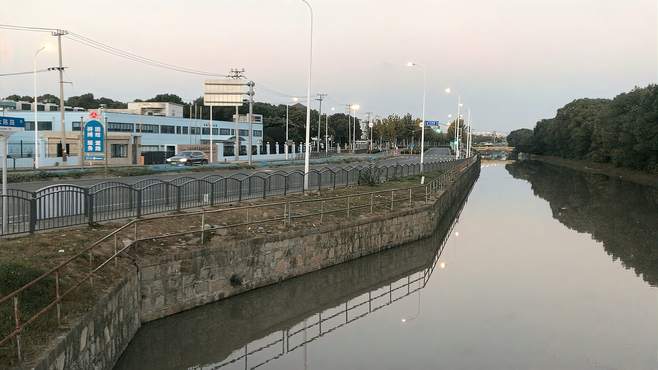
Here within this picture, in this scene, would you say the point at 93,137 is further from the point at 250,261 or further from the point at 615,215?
the point at 615,215

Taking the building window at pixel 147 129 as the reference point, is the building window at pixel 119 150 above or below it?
below

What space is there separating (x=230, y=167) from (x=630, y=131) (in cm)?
4873

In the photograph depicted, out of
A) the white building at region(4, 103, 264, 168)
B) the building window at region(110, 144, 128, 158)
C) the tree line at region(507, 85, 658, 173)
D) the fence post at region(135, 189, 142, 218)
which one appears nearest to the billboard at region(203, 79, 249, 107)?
the white building at region(4, 103, 264, 168)

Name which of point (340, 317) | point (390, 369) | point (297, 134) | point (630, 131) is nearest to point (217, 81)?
point (340, 317)

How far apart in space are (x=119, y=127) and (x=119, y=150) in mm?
13403

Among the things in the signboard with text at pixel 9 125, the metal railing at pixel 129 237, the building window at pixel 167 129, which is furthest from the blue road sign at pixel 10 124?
the building window at pixel 167 129

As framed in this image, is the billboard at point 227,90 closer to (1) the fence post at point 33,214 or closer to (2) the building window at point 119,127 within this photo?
(2) the building window at point 119,127

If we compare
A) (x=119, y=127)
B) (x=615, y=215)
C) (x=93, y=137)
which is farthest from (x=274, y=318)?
(x=119, y=127)

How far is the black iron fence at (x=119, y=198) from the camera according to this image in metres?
12.8

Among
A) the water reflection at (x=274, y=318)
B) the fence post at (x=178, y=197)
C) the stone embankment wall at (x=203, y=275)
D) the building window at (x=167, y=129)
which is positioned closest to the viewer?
the stone embankment wall at (x=203, y=275)

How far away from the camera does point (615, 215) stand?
3972cm

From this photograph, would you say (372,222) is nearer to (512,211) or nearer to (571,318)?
(571,318)

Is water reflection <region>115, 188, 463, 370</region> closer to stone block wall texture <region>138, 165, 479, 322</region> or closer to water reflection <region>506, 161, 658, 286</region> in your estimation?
stone block wall texture <region>138, 165, 479, 322</region>

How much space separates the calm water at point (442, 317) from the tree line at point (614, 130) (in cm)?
4048
